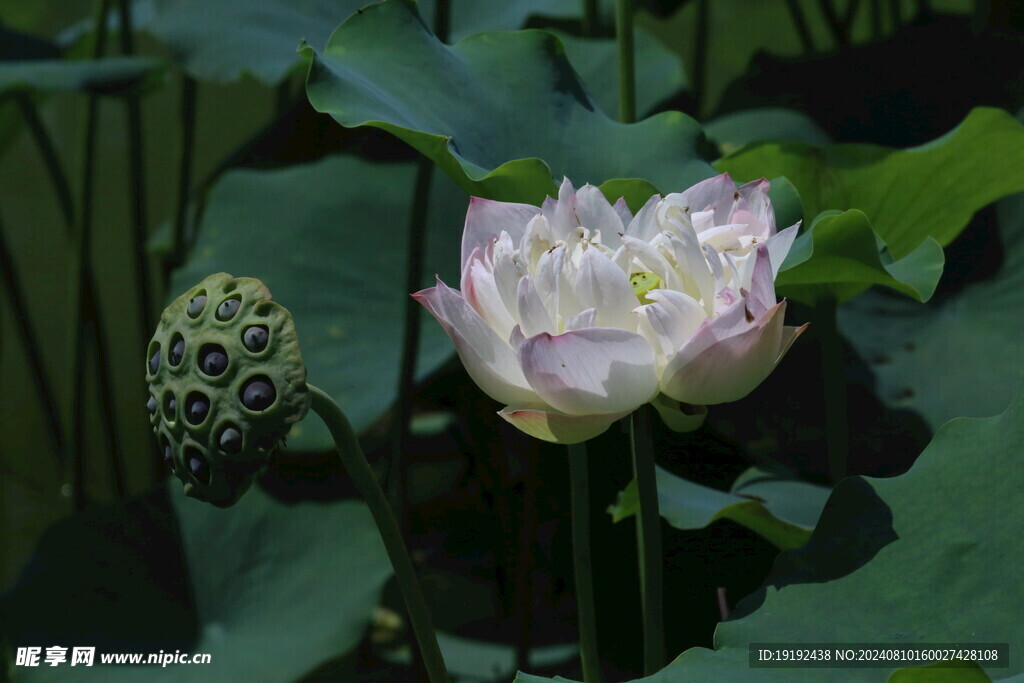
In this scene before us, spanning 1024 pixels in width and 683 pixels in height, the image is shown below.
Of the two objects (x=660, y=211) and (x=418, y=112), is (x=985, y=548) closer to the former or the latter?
(x=660, y=211)

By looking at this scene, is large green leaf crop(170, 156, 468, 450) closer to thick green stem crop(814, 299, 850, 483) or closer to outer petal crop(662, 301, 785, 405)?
thick green stem crop(814, 299, 850, 483)

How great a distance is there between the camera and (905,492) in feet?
1.67

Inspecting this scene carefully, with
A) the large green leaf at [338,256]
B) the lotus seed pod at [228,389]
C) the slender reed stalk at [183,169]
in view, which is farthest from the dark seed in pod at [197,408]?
the slender reed stalk at [183,169]

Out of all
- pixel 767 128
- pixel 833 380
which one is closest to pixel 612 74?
pixel 767 128

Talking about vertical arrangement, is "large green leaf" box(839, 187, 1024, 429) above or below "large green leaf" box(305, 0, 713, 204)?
below

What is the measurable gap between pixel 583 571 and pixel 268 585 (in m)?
0.41

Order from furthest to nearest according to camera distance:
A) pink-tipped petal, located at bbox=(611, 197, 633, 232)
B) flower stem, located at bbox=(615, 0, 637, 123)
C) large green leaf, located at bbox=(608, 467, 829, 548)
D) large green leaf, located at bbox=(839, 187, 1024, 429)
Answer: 1. large green leaf, located at bbox=(839, 187, 1024, 429)
2. flower stem, located at bbox=(615, 0, 637, 123)
3. large green leaf, located at bbox=(608, 467, 829, 548)
4. pink-tipped petal, located at bbox=(611, 197, 633, 232)

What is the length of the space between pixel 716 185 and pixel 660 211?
0.06m

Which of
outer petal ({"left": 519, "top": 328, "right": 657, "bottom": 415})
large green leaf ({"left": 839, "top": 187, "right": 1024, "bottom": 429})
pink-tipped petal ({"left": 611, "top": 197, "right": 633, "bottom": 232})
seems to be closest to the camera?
outer petal ({"left": 519, "top": 328, "right": 657, "bottom": 415})

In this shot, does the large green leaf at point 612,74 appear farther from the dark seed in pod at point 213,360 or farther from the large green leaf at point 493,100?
the dark seed in pod at point 213,360

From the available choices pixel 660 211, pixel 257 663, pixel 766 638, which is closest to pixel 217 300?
pixel 660 211

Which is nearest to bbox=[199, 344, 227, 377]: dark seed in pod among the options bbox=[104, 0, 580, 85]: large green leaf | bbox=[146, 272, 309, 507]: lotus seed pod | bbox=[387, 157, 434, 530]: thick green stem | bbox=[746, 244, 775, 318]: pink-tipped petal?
bbox=[146, 272, 309, 507]: lotus seed pod

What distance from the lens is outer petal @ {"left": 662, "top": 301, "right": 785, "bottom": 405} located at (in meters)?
0.42

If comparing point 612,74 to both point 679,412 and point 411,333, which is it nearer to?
point 411,333
